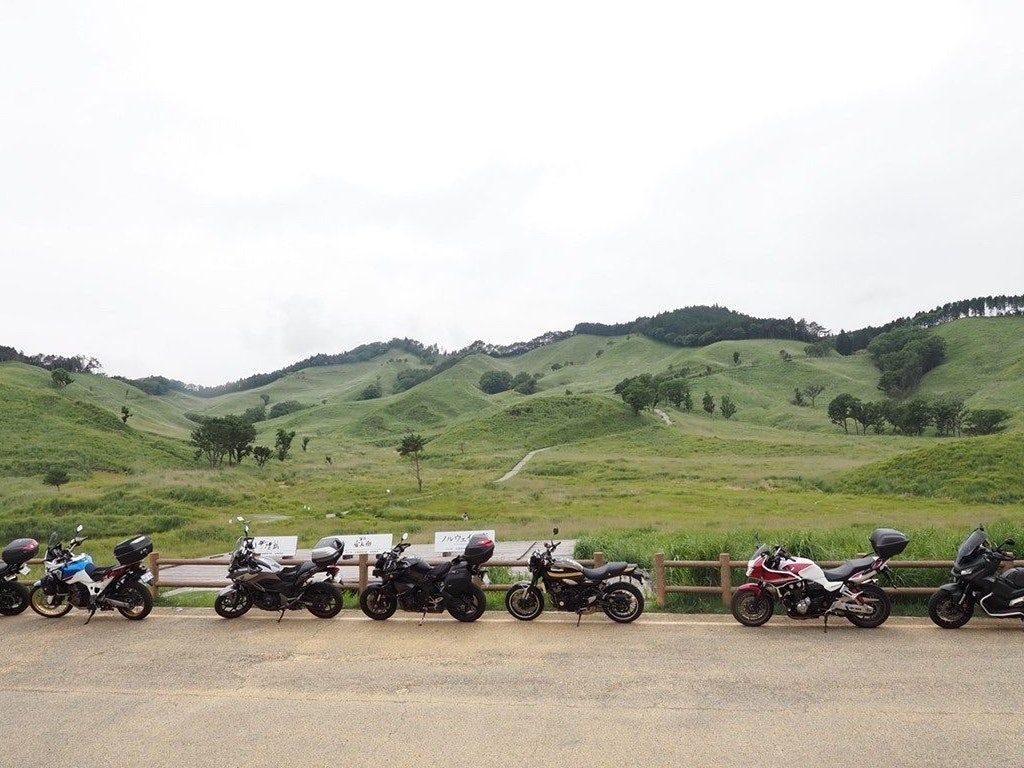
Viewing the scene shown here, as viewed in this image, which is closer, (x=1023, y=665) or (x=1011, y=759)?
(x=1011, y=759)

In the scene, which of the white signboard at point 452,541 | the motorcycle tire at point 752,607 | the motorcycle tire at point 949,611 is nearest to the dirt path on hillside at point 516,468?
the white signboard at point 452,541

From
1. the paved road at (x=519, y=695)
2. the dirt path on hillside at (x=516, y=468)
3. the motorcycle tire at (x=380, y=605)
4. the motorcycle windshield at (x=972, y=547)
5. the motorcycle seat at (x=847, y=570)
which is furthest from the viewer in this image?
the dirt path on hillside at (x=516, y=468)

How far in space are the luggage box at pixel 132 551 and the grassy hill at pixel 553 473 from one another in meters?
17.8

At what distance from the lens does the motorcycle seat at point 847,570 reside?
31.5 feet

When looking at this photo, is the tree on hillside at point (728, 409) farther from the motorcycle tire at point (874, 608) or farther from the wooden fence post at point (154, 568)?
the wooden fence post at point (154, 568)

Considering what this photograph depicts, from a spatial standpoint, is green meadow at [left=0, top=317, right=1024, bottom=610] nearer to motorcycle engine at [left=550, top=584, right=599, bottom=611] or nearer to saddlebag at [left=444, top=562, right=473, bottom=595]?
motorcycle engine at [left=550, top=584, right=599, bottom=611]

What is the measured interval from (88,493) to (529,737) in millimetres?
48490

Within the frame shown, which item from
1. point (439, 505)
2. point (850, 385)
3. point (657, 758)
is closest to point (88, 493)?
point (439, 505)

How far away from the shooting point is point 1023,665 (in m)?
7.81

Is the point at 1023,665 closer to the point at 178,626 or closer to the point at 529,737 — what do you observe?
the point at 529,737

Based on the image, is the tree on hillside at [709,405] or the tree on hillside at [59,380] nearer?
the tree on hillside at [59,380]

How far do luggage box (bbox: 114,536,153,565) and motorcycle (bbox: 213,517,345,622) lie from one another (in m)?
1.70

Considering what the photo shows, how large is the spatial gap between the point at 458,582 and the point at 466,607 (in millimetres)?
500

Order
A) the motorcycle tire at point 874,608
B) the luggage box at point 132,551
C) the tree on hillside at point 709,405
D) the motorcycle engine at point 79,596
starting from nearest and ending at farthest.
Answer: the motorcycle tire at point 874,608 < the luggage box at point 132,551 < the motorcycle engine at point 79,596 < the tree on hillside at point 709,405
